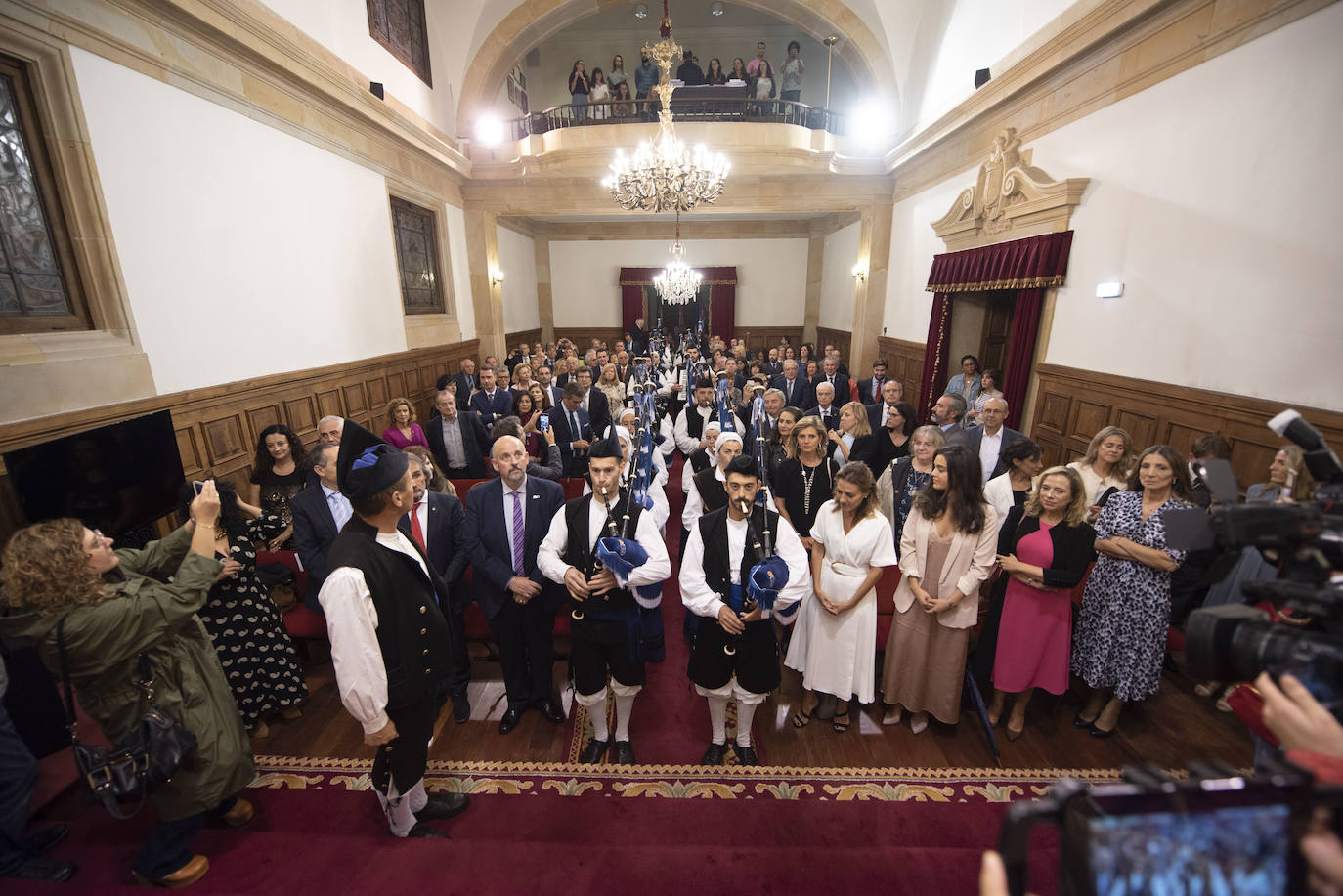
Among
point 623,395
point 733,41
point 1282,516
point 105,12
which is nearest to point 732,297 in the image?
point 733,41

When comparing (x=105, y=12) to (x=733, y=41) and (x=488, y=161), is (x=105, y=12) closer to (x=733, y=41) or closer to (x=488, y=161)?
(x=488, y=161)

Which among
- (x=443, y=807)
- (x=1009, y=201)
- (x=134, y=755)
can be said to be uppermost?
(x=1009, y=201)

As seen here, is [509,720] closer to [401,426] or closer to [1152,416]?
[401,426]

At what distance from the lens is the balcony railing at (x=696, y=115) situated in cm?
994

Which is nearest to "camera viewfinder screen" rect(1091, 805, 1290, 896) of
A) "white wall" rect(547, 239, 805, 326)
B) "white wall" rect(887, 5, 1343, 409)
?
"white wall" rect(887, 5, 1343, 409)

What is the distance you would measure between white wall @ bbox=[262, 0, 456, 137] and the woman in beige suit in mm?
7838

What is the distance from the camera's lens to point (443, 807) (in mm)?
2557

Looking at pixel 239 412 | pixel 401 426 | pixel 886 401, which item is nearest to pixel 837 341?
pixel 886 401

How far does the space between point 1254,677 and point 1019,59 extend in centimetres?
780

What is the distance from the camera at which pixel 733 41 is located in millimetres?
13734

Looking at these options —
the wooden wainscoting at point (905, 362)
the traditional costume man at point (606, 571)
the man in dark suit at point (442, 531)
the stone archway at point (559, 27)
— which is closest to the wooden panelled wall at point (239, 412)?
the man in dark suit at point (442, 531)

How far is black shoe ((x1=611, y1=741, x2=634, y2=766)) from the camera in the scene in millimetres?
2910

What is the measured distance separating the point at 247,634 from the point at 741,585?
288 cm

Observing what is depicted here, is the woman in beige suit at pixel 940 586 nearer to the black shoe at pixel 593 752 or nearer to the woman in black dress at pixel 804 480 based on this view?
the woman in black dress at pixel 804 480
